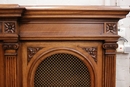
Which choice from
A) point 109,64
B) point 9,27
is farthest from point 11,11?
point 109,64

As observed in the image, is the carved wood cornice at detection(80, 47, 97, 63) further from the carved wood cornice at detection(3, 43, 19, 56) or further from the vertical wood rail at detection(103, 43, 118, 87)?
the carved wood cornice at detection(3, 43, 19, 56)

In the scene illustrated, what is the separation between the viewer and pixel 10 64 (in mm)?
731

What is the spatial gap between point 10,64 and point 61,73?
0.24 m

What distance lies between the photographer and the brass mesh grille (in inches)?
31.6

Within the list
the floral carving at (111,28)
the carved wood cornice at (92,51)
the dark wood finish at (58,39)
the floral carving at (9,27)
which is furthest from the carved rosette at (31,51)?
the floral carving at (111,28)

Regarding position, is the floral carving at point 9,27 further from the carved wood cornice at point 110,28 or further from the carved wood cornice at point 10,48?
the carved wood cornice at point 110,28

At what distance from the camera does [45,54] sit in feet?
2.52

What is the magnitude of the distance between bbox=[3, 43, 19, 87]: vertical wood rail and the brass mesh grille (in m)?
0.11

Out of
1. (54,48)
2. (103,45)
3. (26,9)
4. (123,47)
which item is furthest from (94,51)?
(123,47)

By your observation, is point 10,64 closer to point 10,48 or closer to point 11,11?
point 10,48

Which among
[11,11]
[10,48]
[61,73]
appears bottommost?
[61,73]

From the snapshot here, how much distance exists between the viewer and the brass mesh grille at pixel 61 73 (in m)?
0.80

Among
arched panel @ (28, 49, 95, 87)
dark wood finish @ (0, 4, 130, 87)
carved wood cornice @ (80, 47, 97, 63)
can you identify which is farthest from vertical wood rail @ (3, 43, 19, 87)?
carved wood cornice @ (80, 47, 97, 63)

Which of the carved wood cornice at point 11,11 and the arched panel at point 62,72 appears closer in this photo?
the carved wood cornice at point 11,11
